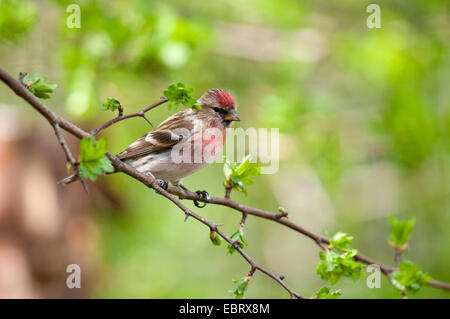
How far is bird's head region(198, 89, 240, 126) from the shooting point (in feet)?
16.6

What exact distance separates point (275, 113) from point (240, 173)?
3255 mm

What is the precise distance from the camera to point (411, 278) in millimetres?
3574

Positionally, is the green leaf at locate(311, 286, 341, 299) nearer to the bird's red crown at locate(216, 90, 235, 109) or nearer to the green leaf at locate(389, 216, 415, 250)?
the green leaf at locate(389, 216, 415, 250)

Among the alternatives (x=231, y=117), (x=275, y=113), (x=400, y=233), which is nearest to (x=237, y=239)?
(x=400, y=233)

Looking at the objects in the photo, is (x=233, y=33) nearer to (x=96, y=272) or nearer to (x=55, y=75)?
(x=55, y=75)

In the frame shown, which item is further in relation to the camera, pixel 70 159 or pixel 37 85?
pixel 37 85

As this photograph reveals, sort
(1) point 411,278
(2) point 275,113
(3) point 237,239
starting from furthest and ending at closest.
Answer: (2) point 275,113, (1) point 411,278, (3) point 237,239

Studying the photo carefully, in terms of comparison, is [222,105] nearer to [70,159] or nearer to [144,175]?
[144,175]

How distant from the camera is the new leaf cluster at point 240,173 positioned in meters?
3.34

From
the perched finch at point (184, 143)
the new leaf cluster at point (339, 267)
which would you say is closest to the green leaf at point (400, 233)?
the new leaf cluster at point (339, 267)

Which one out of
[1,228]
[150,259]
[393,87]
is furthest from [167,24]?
[393,87]

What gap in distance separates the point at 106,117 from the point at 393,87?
4.24 m

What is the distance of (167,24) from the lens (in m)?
5.57

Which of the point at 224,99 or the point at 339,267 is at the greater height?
the point at 224,99
